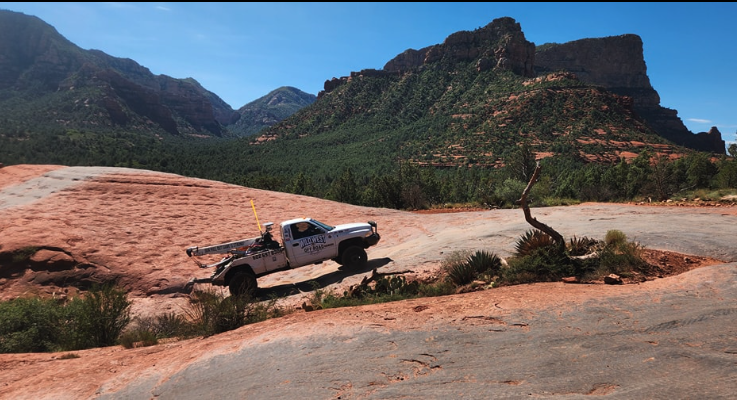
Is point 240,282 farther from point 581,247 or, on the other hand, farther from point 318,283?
point 581,247

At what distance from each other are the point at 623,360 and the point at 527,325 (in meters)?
1.41

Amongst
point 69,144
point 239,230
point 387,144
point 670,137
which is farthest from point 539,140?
point 670,137

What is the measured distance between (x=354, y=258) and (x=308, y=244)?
4.93 ft

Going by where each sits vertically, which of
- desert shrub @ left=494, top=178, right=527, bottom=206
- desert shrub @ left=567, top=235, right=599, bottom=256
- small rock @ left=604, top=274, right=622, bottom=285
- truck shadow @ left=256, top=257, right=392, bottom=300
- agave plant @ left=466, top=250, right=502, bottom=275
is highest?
desert shrub @ left=494, top=178, right=527, bottom=206

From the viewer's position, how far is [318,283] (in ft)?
36.8

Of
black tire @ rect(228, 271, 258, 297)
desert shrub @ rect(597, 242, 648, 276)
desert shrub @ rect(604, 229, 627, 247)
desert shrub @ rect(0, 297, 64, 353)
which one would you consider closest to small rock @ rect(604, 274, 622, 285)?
desert shrub @ rect(597, 242, 648, 276)

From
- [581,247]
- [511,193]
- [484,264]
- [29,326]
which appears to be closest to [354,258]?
[484,264]

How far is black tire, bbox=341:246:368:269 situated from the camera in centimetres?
1141

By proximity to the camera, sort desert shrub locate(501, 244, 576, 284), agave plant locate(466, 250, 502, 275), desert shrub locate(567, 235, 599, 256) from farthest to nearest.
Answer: desert shrub locate(567, 235, 599, 256)
agave plant locate(466, 250, 502, 275)
desert shrub locate(501, 244, 576, 284)

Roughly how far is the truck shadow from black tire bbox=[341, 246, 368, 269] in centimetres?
15

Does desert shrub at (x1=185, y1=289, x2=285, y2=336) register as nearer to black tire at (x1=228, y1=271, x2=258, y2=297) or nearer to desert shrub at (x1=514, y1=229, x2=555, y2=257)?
black tire at (x1=228, y1=271, x2=258, y2=297)

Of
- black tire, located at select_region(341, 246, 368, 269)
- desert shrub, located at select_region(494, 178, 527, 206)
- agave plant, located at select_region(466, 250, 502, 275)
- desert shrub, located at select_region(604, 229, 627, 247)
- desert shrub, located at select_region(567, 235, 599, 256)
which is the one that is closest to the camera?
agave plant, located at select_region(466, 250, 502, 275)

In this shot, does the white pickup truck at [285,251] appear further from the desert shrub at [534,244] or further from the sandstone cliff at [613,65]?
the sandstone cliff at [613,65]

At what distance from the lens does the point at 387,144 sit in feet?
287
